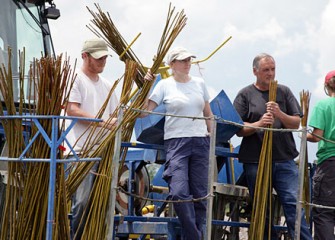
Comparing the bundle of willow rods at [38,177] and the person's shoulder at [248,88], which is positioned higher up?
the person's shoulder at [248,88]

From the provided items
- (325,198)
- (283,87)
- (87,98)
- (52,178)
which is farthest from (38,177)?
(325,198)

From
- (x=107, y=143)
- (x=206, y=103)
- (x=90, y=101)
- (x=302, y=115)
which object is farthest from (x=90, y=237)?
(x=302, y=115)

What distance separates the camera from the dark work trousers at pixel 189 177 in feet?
24.5

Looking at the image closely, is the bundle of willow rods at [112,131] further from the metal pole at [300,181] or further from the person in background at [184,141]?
the metal pole at [300,181]

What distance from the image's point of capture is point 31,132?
21.7 feet

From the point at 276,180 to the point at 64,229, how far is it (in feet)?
7.53

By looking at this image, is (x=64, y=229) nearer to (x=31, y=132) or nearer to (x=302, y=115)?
(x=31, y=132)

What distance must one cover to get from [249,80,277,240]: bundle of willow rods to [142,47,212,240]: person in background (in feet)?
1.78

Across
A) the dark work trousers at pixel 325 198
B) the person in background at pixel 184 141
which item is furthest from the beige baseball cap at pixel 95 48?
the dark work trousers at pixel 325 198

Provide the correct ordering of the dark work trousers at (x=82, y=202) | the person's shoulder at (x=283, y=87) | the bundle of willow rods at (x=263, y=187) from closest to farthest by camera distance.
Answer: the dark work trousers at (x=82, y=202) < the bundle of willow rods at (x=263, y=187) < the person's shoulder at (x=283, y=87)

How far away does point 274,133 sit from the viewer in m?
8.14

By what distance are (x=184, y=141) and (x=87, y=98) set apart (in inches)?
34.2

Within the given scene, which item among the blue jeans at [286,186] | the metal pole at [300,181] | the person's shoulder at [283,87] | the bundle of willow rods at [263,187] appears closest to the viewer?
the metal pole at [300,181]

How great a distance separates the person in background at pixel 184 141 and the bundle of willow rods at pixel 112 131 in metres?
0.29
